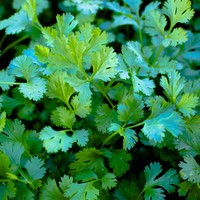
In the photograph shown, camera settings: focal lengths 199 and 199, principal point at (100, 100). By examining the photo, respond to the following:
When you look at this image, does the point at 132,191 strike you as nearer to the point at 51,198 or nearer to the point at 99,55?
the point at 51,198

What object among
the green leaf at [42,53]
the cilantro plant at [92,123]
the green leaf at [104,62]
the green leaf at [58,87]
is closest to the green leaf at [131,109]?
the cilantro plant at [92,123]

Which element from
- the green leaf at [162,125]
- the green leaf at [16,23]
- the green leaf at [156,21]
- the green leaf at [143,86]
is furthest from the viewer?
the green leaf at [16,23]

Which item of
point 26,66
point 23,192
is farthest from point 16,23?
point 23,192

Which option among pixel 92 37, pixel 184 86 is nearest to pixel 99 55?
pixel 92 37

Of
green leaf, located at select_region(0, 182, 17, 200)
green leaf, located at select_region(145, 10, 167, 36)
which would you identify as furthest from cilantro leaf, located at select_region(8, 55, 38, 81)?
green leaf, located at select_region(145, 10, 167, 36)

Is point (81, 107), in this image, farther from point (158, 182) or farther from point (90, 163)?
point (158, 182)

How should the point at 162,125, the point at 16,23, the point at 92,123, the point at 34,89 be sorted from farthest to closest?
1. the point at 16,23
2. the point at 92,123
3. the point at 34,89
4. the point at 162,125

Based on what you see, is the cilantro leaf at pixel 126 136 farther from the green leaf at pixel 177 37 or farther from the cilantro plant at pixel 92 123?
the green leaf at pixel 177 37
